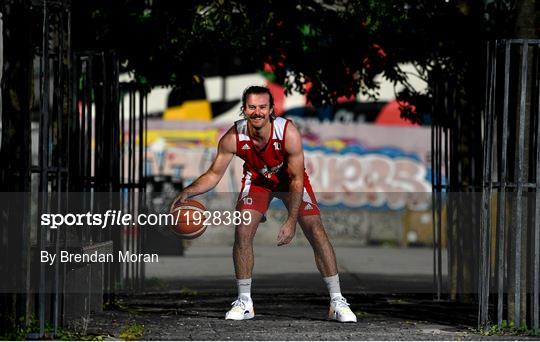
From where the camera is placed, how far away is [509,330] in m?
11.6

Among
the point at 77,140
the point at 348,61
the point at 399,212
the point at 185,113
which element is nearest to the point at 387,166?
the point at 399,212

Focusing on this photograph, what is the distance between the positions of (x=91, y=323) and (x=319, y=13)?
17.7ft

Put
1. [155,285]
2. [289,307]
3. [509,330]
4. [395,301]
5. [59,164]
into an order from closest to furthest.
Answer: [59,164] → [509,330] → [289,307] → [395,301] → [155,285]

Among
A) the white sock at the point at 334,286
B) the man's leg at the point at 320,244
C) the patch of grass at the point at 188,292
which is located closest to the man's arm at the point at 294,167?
the man's leg at the point at 320,244

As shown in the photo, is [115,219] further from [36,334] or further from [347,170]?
[347,170]

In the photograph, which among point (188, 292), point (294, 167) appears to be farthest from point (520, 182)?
point (188, 292)

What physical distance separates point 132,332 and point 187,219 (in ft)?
4.67

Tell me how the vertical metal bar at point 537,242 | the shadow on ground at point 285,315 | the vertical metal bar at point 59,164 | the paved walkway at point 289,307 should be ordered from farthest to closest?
1. the paved walkway at point 289,307
2. the shadow on ground at point 285,315
3. the vertical metal bar at point 537,242
4. the vertical metal bar at point 59,164

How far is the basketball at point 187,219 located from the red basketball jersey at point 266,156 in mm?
554

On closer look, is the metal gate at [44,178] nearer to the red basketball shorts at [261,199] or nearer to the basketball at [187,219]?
the basketball at [187,219]

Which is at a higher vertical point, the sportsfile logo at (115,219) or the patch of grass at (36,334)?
the sportsfile logo at (115,219)

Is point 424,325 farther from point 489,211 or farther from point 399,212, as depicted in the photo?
point 399,212

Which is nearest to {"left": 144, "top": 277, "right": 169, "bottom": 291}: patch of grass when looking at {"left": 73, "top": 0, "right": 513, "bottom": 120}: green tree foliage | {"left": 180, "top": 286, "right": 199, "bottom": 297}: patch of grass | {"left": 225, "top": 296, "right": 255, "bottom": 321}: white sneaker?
{"left": 180, "top": 286, "right": 199, "bottom": 297}: patch of grass

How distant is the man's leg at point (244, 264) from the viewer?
12.4m
